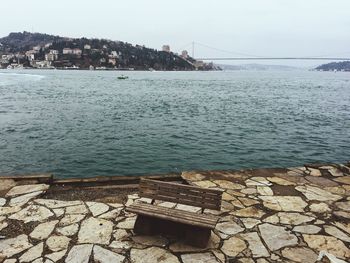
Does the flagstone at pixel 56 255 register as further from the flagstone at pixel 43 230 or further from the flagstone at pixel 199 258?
the flagstone at pixel 199 258

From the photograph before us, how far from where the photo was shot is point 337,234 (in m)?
5.00

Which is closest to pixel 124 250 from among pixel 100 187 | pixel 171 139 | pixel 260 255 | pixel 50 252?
pixel 50 252

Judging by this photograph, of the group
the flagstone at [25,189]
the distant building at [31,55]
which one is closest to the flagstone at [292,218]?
the flagstone at [25,189]

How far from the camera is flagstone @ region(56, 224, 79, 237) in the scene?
4.86 metres

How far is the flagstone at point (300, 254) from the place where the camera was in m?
4.39

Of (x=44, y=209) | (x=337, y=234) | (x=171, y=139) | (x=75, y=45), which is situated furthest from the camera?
(x=75, y=45)

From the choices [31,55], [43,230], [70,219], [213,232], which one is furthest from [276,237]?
[31,55]

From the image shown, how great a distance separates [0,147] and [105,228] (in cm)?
1084

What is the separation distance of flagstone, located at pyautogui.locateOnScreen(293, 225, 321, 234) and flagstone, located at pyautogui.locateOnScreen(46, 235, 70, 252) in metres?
3.45

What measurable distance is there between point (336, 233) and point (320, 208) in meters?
0.85

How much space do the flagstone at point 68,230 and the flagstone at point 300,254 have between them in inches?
120

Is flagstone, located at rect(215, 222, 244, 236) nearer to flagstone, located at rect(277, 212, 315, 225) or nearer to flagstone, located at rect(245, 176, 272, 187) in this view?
flagstone, located at rect(277, 212, 315, 225)

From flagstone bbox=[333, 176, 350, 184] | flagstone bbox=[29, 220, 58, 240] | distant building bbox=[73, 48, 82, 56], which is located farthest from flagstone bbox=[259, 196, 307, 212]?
distant building bbox=[73, 48, 82, 56]

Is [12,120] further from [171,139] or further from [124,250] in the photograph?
[124,250]
